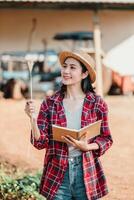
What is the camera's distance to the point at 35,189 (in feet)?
21.0

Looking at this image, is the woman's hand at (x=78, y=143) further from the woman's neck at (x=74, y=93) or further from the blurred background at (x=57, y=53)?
the blurred background at (x=57, y=53)

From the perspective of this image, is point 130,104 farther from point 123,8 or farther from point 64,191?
point 64,191

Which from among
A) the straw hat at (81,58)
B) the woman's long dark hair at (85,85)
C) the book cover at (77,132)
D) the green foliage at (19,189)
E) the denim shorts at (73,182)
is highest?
the straw hat at (81,58)

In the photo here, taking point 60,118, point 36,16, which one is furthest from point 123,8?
point 60,118

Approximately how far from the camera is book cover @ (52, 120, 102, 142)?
431 cm

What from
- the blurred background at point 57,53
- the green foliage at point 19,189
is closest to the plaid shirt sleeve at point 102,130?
the green foliage at point 19,189

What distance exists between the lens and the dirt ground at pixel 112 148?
838 cm

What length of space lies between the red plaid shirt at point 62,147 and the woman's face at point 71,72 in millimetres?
124

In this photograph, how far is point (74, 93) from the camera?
4.60m

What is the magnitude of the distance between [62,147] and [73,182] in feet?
0.79

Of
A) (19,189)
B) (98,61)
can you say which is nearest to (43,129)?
(19,189)

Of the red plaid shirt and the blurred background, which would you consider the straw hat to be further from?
the blurred background

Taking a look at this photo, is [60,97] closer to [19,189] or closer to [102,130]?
[102,130]

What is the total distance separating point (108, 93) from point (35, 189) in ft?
45.1
